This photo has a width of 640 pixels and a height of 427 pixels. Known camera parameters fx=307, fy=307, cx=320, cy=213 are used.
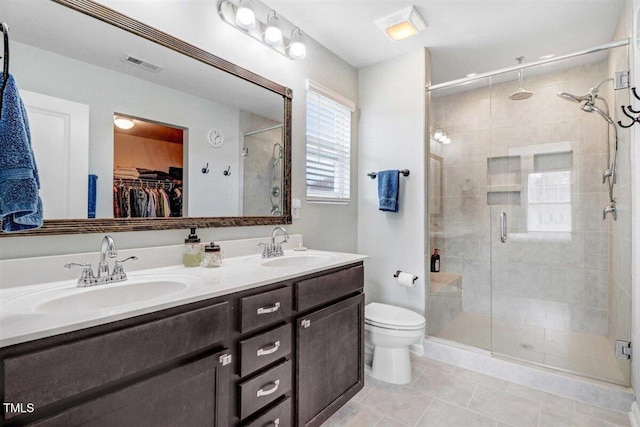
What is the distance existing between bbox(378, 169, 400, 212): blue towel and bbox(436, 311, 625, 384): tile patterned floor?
3.77 feet

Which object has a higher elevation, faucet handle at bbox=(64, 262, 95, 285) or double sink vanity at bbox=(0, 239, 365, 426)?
faucet handle at bbox=(64, 262, 95, 285)

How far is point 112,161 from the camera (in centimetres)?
133

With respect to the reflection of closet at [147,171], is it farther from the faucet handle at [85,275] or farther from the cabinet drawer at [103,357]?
the cabinet drawer at [103,357]

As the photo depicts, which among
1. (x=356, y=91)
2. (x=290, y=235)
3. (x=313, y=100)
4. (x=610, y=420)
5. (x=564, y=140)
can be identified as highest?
(x=356, y=91)

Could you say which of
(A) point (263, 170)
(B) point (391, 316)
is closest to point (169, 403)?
(A) point (263, 170)

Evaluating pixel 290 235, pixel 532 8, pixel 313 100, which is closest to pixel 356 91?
pixel 313 100

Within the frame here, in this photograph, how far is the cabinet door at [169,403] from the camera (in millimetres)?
799

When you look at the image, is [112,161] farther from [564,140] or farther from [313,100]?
[564,140]

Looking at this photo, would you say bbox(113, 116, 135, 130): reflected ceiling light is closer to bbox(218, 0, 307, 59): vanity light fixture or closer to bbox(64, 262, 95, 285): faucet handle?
bbox(64, 262, 95, 285): faucet handle

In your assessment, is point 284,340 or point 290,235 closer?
point 284,340

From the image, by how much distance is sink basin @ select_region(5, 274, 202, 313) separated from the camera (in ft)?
3.24

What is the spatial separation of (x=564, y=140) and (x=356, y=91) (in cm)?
176

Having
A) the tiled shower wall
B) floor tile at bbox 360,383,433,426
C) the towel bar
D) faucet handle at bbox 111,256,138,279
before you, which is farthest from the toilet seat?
faucet handle at bbox 111,256,138,279

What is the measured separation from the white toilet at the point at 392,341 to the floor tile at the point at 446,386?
12cm
